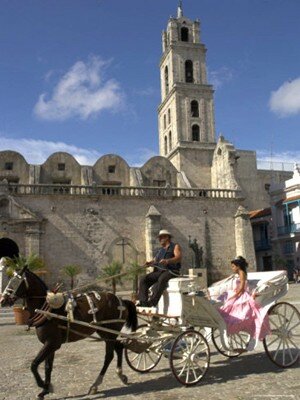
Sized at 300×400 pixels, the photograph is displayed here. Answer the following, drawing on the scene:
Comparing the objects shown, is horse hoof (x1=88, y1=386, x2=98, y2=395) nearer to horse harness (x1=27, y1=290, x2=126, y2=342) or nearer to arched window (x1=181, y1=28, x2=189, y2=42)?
horse harness (x1=27, y1=290, x2=126, y2=342)

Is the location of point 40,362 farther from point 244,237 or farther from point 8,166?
point 8,166

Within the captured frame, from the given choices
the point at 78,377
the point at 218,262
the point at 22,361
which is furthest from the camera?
the point at 218,262

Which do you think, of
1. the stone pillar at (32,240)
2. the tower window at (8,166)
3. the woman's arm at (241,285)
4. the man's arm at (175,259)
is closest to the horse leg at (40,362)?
the man's arm at (175,259)

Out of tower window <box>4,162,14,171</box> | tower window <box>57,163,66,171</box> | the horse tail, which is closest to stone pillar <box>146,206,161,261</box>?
tower window <box>57,163,66,171</box>

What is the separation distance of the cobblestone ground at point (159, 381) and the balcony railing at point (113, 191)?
48.6 ft

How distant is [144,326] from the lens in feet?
22.5

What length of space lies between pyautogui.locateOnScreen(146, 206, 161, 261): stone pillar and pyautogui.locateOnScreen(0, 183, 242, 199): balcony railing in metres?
1.39

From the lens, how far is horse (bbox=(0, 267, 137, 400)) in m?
5.40

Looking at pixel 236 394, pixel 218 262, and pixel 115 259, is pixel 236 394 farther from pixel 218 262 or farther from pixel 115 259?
pixel 218 262

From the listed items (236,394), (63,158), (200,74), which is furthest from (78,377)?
(200,74)

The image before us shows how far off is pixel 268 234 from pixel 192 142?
1028 cm

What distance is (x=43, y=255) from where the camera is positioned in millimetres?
21422

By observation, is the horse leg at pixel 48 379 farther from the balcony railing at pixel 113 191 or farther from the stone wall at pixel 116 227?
the balcony railing at pixel 113 191

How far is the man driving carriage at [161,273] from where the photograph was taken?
6609mm
